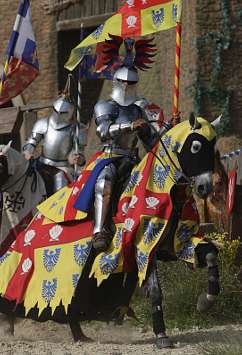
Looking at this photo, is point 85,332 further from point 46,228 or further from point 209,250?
point 209,250

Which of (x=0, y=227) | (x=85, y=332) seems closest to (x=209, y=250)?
(x=85, y=332)

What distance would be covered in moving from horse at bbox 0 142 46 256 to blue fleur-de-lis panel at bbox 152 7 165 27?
161 cm

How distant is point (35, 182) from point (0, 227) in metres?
0.50

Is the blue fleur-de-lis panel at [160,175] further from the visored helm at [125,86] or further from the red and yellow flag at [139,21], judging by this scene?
the red and yellow flag at [139,21]

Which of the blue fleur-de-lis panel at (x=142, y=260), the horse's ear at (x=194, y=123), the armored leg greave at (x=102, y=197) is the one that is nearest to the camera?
the horse's ear at (x=194, y=123)

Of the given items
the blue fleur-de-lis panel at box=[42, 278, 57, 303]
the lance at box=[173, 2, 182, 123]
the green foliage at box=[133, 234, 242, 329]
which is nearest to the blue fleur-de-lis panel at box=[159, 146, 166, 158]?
the lance at box=[173, 2, 182, 123]

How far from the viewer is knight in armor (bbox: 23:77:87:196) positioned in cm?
1112

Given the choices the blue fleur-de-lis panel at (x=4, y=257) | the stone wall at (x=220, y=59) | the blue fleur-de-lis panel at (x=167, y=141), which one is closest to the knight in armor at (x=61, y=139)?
the blue fleur-de-lis panel at (x=4, y=257)

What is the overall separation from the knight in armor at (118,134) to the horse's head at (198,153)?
363 mm

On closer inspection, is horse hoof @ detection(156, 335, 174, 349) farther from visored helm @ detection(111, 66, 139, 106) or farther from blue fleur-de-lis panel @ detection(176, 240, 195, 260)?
visored helm @ detection(111, 66, 139, 106)

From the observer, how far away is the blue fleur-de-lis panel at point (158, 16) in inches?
381

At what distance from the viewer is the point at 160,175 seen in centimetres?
820

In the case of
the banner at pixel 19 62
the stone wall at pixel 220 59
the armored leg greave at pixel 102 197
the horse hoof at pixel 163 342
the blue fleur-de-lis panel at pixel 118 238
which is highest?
the stone wall at pixel 220 59

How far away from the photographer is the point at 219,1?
16.2m
